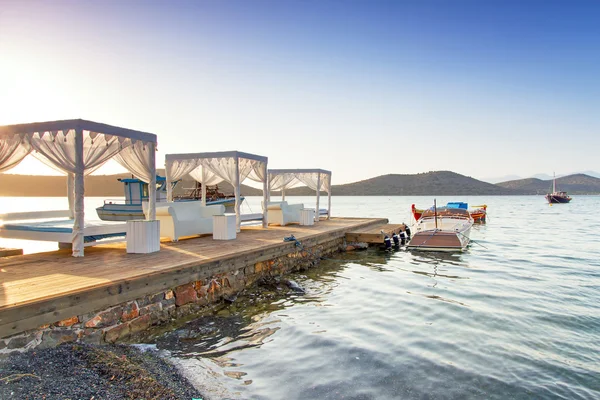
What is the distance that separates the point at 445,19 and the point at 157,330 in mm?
16066

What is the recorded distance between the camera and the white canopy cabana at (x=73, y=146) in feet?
21.6

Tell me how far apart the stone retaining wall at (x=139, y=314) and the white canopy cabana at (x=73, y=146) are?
7.52ft

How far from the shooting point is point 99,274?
17.4 ft

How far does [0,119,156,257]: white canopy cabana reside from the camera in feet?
21.6

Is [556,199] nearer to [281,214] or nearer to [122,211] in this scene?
[281,214]

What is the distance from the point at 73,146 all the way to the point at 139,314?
3622 mm

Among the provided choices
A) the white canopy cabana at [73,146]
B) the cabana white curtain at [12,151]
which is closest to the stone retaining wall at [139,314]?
the white canopy cabana at [73,146]

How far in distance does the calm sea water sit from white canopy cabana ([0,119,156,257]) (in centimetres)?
337

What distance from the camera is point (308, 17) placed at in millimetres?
13852

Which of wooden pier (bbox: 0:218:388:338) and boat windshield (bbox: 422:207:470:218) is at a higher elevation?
boat windshield (bbox: 422:207:470:218)

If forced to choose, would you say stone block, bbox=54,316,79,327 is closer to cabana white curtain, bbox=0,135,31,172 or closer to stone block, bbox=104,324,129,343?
stone block, bbox=104,324,129,343

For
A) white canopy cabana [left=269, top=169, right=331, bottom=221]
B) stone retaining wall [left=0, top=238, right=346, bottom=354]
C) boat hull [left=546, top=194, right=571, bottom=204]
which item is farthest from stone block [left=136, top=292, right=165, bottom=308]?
boat hull [left=546, top=194, right=571, bottom=204]

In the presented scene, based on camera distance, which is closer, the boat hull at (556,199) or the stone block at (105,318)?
the stone block at (105,318)

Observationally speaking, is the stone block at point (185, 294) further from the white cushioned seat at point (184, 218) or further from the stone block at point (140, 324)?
the white cushioned seat at point (184, 218)
